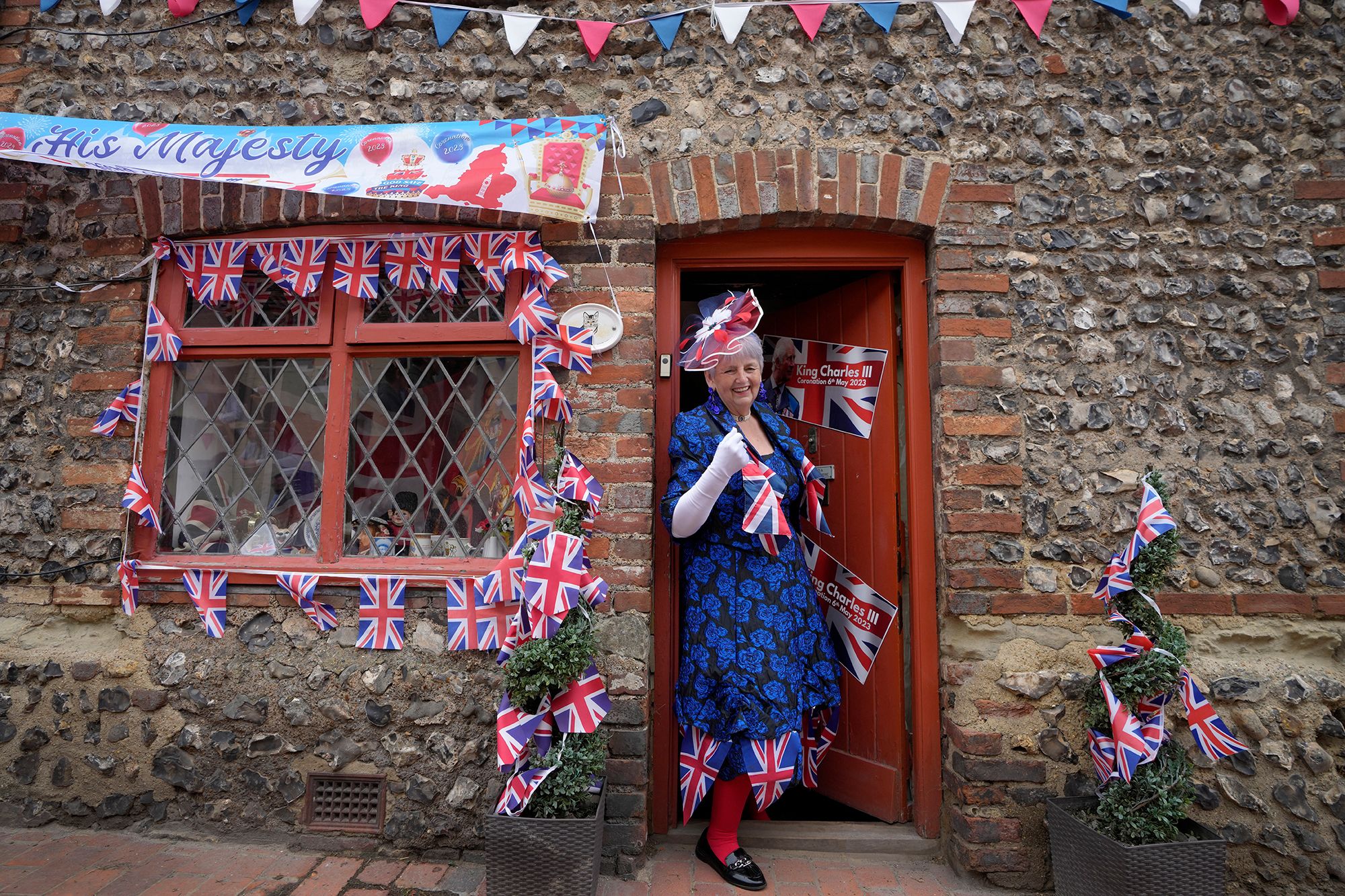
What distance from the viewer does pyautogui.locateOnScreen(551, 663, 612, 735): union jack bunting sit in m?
2.40

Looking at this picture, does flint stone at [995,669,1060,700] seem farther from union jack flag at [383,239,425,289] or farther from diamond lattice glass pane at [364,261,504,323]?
union jack flag at [383,239,425,289]

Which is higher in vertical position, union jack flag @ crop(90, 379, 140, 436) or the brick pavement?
union jack flag @ crop(90, 379, 140, 436)

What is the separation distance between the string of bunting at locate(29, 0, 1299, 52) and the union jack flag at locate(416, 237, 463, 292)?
831 mm

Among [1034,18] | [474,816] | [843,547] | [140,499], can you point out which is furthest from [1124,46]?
[140,499]

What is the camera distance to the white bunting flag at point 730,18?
2945mm

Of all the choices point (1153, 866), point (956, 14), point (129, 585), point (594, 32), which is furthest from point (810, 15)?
point (129, 585)

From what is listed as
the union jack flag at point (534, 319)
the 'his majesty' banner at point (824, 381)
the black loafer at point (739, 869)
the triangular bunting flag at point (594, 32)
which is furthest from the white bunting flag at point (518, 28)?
the black loafer at point (739, 869)

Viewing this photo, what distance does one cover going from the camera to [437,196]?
2602mm

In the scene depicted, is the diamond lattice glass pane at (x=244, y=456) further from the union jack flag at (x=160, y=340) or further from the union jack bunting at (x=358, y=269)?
the union jack bunting at (x=358, y=269)

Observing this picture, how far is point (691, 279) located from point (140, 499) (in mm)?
2598

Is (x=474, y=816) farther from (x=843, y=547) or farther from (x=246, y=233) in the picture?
(x=246, y=233)

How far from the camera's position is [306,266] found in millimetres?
3082

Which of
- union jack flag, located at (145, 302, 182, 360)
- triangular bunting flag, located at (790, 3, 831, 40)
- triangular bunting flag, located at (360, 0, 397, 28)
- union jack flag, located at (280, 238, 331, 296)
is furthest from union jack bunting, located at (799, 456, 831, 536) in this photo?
union jack flag, located at (145, 302, 182, 360)

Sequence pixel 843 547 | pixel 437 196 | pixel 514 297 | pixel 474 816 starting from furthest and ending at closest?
pixel 843 547 → pixel 514 297 → pixel 474 816 → pixel 437 196
